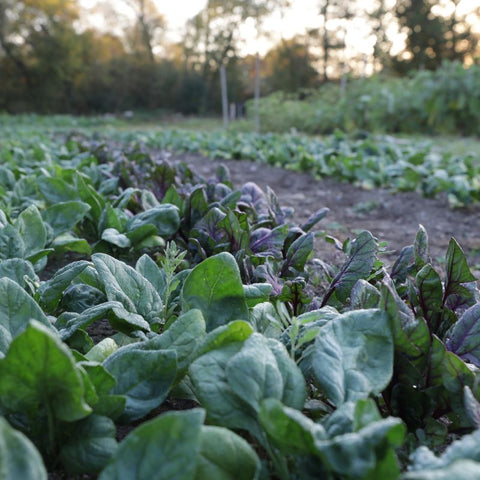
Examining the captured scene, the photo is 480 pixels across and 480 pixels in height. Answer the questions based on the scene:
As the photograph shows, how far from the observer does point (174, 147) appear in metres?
9.70

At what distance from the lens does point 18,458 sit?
680 mm

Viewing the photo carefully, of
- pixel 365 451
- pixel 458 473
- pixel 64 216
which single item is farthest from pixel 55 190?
pixel 458 473

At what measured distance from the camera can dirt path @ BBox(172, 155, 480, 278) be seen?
3498mm

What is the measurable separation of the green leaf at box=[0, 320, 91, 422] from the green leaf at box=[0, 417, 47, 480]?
0.45 ft

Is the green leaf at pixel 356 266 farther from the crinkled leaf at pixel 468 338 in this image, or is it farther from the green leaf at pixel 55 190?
the green leaf at pixel 55 190

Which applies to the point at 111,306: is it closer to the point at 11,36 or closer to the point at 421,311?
the point at 421,311

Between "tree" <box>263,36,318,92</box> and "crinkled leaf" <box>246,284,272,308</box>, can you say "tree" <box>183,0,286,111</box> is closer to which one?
"tree" <box>263,36,318,92</box>

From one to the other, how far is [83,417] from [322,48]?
41.0 meters

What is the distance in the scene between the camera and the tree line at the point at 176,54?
32156 mm

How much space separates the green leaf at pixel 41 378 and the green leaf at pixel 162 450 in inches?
4.2

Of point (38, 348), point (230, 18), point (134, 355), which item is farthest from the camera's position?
point (230, 18)

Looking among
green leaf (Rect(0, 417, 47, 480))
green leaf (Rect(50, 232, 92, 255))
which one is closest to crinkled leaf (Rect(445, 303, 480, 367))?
green leaf (Rect(0, 417, 47, 480))

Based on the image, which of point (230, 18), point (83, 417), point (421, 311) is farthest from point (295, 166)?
point (230, 18)

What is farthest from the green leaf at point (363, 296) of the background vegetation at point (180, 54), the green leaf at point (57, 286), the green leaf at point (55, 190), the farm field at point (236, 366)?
the background vegetation at point (180, 54)
